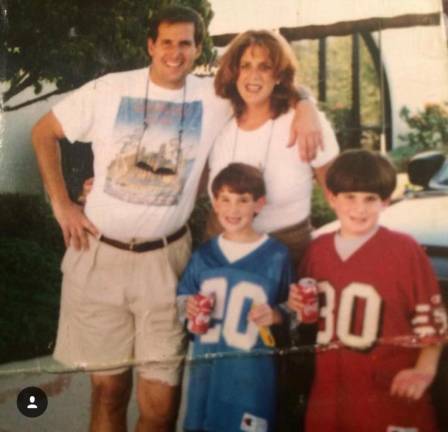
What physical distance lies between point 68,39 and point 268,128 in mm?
1087

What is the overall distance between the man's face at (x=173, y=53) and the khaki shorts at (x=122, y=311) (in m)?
0.77

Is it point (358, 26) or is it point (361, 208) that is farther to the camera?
point (358, 26)

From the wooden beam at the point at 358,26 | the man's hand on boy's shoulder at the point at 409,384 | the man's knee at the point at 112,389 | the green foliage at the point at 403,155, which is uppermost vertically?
the wooden beam at the point at 358,26

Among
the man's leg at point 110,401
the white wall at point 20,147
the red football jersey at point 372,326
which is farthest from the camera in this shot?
the man's leg at point 110,401

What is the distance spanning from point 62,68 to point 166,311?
130cm

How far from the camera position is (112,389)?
421 cm

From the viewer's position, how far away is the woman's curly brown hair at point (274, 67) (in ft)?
13.2

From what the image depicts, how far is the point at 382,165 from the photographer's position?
4.05m

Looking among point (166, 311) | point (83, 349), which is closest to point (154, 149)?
point (166, 311)

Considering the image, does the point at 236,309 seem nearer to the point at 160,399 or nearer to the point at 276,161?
the point at 160,399

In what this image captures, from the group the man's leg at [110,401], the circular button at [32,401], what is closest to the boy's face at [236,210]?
the man's leg at [110,401]

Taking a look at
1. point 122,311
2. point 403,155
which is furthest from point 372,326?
point 122,311

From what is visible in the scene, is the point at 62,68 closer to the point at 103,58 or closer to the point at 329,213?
the point at 103,58

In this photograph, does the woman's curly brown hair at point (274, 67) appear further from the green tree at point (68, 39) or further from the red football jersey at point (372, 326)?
the red football jersey at point (372, 326)
